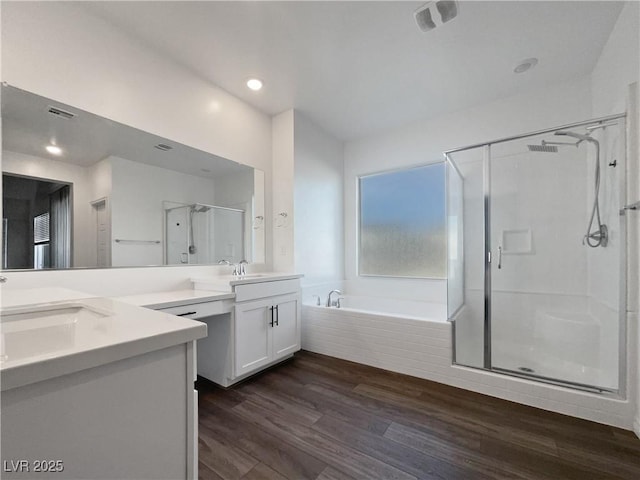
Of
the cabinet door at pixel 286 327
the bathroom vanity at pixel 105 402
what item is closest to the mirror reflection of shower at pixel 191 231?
the cabinet door at pixel 286 327

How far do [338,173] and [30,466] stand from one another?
3762 millimetres

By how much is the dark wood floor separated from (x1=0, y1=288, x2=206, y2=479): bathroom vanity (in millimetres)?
925

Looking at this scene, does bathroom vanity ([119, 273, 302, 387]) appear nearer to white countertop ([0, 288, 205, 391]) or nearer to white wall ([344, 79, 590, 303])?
white countertop ([0, 288, 205, 391])

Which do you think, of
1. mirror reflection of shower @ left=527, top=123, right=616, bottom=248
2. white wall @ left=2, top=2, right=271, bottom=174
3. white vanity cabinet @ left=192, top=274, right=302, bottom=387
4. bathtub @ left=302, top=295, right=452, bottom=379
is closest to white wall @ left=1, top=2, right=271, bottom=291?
white wall @ left=2, top=2, right=271, bottom=174

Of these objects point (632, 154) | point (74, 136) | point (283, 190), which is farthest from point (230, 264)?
point (632, 154)

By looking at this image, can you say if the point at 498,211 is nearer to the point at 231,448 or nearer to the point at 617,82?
the point at 617,82

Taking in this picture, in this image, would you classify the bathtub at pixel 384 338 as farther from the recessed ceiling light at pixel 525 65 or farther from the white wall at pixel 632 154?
the recessed ceiling light at pixel 525 65

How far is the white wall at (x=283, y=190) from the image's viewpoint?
3094 mm

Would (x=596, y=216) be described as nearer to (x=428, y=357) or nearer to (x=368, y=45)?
(x=428, y=357)

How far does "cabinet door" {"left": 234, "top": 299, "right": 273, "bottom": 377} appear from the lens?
219 cm

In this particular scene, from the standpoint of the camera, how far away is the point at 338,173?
3.91m

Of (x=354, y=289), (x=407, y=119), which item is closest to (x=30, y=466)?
(x=354, y=289)

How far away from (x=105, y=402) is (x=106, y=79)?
2209mm

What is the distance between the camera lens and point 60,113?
1.72 meters
